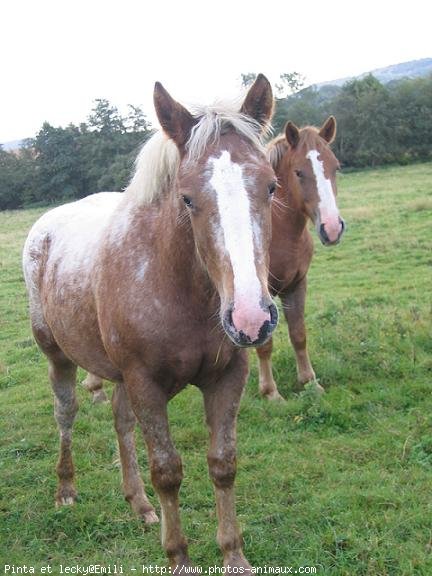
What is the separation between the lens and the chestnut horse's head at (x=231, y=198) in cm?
239

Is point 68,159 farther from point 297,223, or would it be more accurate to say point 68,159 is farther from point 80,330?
point 80,330

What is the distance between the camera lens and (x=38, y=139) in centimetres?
4962

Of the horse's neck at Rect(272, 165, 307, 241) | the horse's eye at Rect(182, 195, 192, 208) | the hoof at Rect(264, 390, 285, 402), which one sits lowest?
the hoof at Rect(264, 390, 285, 402)

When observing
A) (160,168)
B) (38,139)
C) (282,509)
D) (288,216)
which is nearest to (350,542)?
(282,509)

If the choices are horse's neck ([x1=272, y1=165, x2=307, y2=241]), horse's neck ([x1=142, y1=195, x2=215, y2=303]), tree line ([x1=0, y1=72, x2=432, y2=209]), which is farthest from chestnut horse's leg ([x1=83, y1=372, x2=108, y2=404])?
tree line ([x1=0, y1=72, x2=432, y2=209])

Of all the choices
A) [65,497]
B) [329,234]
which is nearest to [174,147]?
[65,497]

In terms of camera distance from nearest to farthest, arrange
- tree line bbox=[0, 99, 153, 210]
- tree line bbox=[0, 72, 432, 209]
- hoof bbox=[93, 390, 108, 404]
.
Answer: hoof bbox=[93, 390, 108, 404]
tree line bbox=[0, 72, 432, 209]
tree line bbox=[0, 99, 153, 210]

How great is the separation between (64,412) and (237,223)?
110 inches

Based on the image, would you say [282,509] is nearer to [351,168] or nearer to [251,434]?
[251,434]

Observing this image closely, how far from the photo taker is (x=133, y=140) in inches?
1710

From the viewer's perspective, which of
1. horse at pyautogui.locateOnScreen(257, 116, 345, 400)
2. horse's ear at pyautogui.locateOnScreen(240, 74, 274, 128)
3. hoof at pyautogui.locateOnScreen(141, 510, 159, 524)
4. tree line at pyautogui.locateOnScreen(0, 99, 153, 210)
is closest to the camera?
horse's ear at pyautogui.locateOnScreen(240, 74, 274, 128)

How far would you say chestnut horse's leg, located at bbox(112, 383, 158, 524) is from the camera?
414 cm

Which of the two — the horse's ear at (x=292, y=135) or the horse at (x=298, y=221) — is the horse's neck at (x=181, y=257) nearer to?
the horse at (x=298, y=221)

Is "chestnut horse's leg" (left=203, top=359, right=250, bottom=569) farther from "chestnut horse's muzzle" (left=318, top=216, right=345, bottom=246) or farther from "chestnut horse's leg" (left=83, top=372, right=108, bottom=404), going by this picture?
"chestnut horse's leg" (left=83, top=372, right=108, bottom=404)
